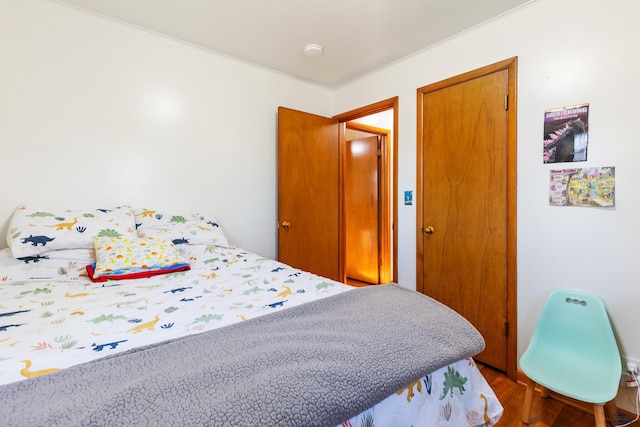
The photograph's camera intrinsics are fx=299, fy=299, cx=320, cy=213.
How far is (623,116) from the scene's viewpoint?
5.10 feet

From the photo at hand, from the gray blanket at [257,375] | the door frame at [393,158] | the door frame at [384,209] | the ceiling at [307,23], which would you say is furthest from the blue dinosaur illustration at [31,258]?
the door frame at [384,209]

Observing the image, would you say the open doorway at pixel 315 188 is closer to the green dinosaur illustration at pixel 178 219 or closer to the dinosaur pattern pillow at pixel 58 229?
the green dinosaur illustration at pixel 178 219

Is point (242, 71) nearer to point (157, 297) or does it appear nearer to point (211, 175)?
point (211, 175)

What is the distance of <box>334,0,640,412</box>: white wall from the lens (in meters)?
1.55

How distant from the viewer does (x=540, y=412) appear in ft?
5.43

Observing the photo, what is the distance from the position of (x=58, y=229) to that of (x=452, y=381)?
2068mm

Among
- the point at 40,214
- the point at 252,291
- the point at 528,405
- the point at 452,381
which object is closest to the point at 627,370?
the point at 528,405

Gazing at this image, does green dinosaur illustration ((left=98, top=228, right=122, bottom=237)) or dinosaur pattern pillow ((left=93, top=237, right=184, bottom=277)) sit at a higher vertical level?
green dinosaur illustration ((left=98, top=228, right=122, bottom=237))

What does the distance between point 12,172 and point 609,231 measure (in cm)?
Result: 344

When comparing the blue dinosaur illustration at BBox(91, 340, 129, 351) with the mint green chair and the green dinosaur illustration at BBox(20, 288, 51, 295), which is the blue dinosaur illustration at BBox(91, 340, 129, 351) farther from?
the mint green chair

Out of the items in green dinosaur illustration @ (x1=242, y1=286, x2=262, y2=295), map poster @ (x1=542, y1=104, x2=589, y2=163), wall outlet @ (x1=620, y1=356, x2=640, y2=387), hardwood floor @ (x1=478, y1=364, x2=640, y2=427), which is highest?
map poster @ (x1=542, y1=104, x2=589, y2=163)

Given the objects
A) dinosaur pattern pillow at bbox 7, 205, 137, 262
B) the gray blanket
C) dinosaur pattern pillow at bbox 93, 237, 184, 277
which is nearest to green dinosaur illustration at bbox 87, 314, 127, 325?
the gray blanket

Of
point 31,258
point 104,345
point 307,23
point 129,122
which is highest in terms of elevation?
point 307,23

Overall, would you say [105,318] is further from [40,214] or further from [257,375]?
[40,214]
